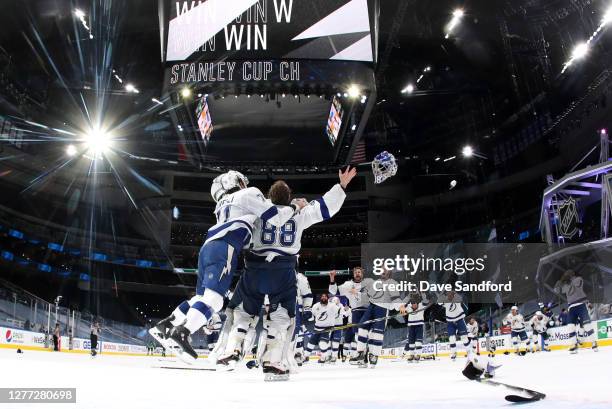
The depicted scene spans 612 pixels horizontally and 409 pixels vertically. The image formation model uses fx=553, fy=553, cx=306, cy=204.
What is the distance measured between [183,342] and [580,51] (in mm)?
19627

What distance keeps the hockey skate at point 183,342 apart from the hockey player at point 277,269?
69 cm

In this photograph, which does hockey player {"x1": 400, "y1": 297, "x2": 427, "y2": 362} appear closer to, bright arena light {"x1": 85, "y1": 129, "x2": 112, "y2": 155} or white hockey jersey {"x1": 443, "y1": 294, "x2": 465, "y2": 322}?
white hockey jersey {"x1": 443, "y1": 294, "x2": 465, "y2": 322}

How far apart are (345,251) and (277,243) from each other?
27.2 m

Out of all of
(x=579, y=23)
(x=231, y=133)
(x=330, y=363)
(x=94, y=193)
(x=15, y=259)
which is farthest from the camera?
(x=94, y=193)

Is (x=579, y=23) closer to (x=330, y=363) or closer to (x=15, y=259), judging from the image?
(x=330, y=363)

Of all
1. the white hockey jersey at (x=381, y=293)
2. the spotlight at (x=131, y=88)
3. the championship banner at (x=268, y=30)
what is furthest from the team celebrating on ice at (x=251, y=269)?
the spotlight at (x=131, y=88)

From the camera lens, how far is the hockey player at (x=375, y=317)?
8.59 metres

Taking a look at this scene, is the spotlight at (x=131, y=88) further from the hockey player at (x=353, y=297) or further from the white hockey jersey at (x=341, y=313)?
the white hockey jersey at (x=341, y=313)

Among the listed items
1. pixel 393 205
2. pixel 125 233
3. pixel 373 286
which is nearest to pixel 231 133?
pixel 373 286

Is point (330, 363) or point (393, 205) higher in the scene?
point (393, 205)

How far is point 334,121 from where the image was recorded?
46.1 ft

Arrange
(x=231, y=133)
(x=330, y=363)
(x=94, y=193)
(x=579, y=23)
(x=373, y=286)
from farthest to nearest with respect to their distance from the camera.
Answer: (x=94, y=193) → (x=579, y=23) → (x=231, y=133) → (x=330, y=363) → (x=373, y=286)

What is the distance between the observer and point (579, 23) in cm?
1786

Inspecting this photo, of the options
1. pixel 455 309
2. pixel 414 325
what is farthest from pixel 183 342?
pixel 414 325
